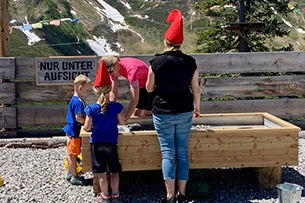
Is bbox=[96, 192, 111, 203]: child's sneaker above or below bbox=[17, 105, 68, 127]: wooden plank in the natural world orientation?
below

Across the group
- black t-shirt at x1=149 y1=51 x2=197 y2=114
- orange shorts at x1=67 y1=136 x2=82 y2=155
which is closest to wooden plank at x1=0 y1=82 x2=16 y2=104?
orange shorts at x1=67 y1=136 x2=82 y2=155

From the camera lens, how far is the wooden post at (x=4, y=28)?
9219 millimetres

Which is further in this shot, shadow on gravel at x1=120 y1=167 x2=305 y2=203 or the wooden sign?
the wooden sign

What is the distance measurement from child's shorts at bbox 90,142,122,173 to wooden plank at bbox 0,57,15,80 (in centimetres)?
376

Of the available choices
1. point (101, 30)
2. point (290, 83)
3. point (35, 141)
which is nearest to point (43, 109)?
point (35, 141)

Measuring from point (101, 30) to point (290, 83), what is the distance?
133916 mm

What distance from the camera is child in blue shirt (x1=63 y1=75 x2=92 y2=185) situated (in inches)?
237

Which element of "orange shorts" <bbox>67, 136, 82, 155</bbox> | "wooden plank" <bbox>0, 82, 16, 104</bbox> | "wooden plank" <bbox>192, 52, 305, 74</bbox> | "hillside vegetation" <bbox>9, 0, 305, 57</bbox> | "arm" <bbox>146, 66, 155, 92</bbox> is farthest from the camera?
"hillside vegetation" <bbox>9, 0, 305, 57</bbox>

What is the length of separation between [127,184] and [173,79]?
179 cm

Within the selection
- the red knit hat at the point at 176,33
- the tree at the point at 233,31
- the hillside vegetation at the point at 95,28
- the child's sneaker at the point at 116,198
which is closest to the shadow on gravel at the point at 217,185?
the child's sneaker at the point at 116,198

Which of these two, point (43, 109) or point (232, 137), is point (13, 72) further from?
point (232, 137)

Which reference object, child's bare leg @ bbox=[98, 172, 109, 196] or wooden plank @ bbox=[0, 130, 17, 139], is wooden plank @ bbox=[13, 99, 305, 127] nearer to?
wooden plank @ bbox=[0, 130, 17, 139]

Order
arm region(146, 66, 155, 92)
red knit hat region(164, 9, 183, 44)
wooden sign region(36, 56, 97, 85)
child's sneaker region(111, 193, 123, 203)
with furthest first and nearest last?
wooden sign region(36, 56, 97, 85) < child's sneaker region(111, 193, 123, 203) < arm region(146, 66, 155, 92) < red knit hat region(164, 9, 183, 44)

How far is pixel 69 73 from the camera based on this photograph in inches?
345
